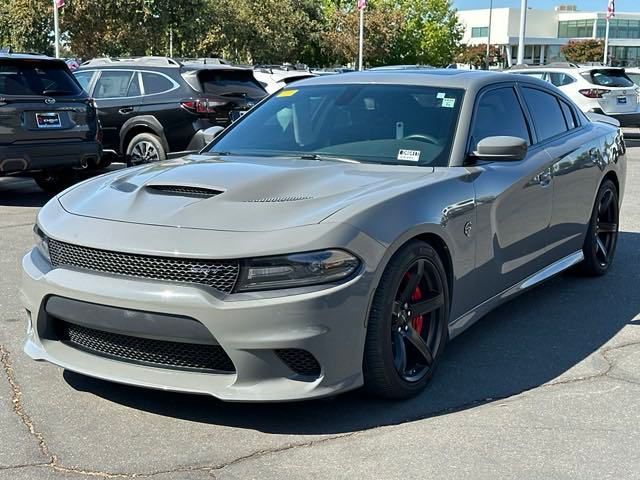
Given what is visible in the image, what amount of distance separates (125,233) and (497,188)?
2.15 meters

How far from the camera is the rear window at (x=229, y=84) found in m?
12.0

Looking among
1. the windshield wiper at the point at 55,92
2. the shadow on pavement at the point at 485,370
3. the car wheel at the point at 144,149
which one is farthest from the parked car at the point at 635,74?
the shadow on pavement at the point at 485,370

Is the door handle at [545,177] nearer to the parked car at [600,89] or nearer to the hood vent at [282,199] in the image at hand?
the hood vent at [282,199]

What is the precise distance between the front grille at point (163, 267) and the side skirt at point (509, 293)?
4.66ft

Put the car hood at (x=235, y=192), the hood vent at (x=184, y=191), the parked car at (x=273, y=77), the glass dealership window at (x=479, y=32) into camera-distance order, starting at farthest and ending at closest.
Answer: the glass dealership window at (x=479, y=32) < the parked car at (x=273, y=77) < the hood vent at (x=184, y=191) < the car hood at (x=235, y=192)

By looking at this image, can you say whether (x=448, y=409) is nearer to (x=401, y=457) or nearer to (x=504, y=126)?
(x=401, y=457)

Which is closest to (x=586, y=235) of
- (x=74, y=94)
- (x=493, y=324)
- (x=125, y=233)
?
(x=493, y=324)

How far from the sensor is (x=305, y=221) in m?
3.67

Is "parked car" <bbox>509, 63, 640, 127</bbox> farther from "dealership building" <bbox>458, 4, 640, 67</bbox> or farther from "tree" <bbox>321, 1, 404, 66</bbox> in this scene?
"dealership building" <bbox>458, 4, 640, 67</bbox>

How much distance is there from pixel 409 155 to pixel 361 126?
41cm

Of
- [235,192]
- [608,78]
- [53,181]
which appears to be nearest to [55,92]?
[53,181]

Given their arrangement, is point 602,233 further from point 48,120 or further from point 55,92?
point 55,92

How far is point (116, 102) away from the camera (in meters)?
12.1

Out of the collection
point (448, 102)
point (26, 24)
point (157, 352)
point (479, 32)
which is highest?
point (479, 32)
